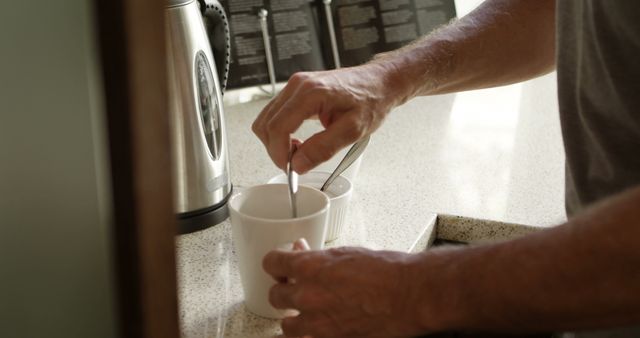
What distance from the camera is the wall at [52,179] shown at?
0.42 meters

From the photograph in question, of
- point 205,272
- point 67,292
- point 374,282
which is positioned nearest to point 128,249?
point 67,292

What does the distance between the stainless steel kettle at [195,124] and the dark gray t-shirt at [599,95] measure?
0.41 meters

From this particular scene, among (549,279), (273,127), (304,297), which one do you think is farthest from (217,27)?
(549,279)

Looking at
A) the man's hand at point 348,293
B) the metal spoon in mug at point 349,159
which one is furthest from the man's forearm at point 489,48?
the man's hand at point 348,293

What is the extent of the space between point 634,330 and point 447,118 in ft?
2.35

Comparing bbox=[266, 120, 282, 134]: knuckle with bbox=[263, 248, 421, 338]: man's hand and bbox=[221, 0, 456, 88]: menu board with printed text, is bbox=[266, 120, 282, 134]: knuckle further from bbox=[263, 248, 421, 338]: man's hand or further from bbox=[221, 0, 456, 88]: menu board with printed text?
bbox=[221, 0, 456, 88]: menu board with printed text

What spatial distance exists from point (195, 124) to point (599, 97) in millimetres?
453

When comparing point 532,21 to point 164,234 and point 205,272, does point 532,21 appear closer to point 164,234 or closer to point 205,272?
point 205,272

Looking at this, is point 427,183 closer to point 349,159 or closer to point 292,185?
point 349,159

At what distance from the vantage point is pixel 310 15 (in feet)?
4.95

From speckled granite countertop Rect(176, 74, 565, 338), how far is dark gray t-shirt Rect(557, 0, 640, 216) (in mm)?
233

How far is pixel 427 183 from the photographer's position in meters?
1.18

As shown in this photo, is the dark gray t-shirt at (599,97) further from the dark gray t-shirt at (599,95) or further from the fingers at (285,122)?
the fingers at (285,122)

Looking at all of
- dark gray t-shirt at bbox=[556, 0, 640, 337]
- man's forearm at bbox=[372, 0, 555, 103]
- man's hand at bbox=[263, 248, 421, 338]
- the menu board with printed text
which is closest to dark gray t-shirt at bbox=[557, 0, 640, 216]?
→ dark gray t-shirt at bbox=[556, 0, 640, 337]
